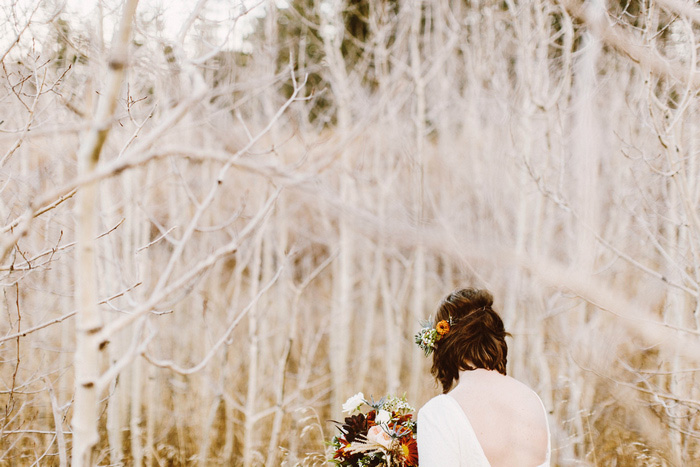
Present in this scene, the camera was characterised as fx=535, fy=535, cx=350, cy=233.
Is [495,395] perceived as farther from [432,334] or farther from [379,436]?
[379,436]

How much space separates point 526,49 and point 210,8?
2734mm

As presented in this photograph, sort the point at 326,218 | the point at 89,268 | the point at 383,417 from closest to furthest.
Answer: the point at 89,268, the point at 383,417, the point at 326,218

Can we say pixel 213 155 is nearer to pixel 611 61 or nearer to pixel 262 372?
pixel 262 372

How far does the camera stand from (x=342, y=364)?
22.4ft

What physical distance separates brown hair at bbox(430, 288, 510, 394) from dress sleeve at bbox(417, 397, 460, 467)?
215 mm

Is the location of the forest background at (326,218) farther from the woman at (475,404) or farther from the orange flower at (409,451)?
the orange flower at (409,451)

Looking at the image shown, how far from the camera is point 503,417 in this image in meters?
2.26

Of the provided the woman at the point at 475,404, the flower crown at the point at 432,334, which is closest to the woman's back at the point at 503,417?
the woman at the point at 475,404

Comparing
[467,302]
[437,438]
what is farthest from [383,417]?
[467,302]

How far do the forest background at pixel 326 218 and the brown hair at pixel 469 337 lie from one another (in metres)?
0.30

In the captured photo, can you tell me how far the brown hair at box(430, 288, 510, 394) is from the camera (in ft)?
7.81

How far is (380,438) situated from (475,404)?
0.50m

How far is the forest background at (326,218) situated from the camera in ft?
8.28

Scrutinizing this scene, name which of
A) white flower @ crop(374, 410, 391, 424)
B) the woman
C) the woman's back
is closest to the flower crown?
the woman
